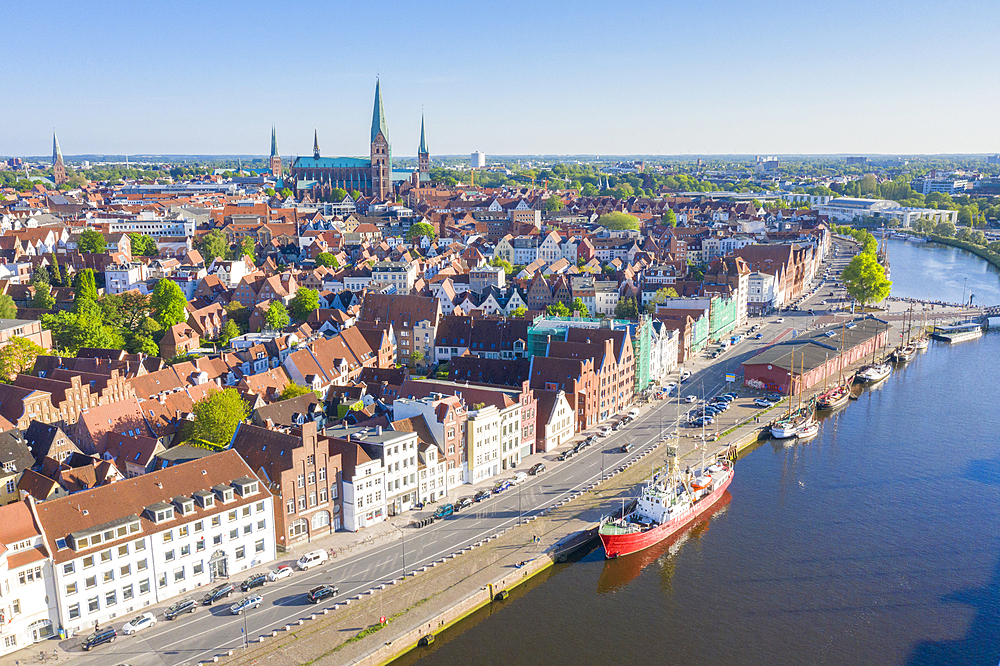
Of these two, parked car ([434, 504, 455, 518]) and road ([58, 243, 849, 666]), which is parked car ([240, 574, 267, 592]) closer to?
road ([58, 243, 849, 666])

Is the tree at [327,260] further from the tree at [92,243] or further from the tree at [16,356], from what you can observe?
the tree at [16,356]

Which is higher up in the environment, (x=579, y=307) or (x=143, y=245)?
(x=143, y=245)

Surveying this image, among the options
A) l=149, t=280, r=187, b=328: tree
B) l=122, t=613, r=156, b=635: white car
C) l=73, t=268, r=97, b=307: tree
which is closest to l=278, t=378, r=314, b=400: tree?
l=122, t=613, r=156, b=635: white car

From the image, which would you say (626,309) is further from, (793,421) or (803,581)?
(803,581)

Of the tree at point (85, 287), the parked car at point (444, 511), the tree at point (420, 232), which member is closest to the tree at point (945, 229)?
the tree at point (420, 232)

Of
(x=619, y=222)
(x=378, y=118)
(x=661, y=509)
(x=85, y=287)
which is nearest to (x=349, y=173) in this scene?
(x=378, y=118)

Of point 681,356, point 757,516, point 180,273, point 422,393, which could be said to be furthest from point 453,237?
point 757,516
